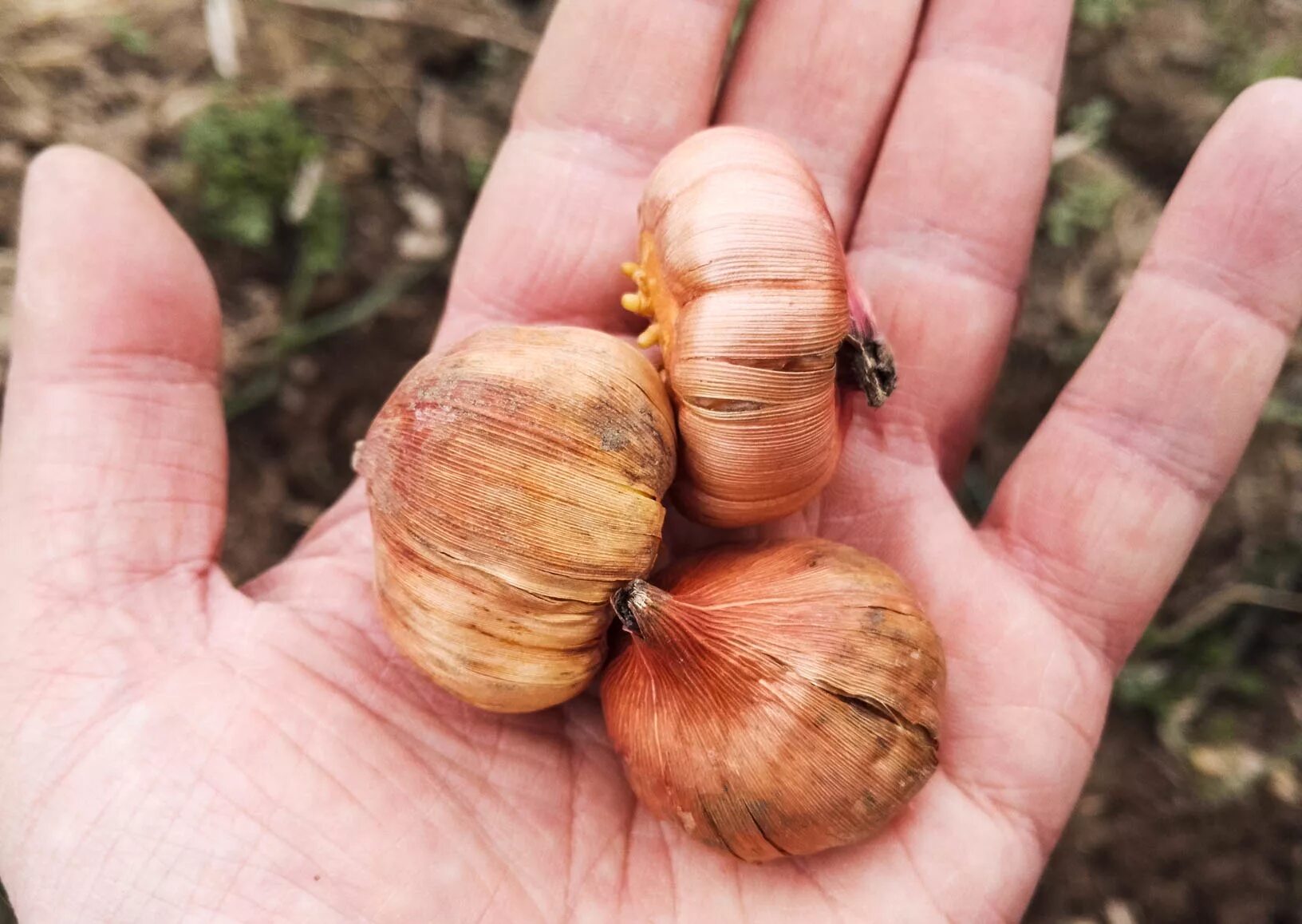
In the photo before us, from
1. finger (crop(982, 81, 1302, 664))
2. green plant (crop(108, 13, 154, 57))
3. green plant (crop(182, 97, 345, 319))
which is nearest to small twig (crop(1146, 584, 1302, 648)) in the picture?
finger (crop(982, 81, 1302, 664))

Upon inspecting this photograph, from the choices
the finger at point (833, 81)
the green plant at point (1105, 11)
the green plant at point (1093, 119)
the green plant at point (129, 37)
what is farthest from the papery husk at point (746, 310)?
the green plant at point (129, 37)

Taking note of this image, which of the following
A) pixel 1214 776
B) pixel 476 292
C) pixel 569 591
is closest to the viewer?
pixel 569 591

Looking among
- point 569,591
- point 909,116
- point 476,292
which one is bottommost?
point 569,591

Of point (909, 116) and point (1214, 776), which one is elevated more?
point (909, 116)

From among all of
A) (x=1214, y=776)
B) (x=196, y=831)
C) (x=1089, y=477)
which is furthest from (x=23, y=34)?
(x=1214, y=776)

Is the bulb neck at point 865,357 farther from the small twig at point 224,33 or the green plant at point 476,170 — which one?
the small twig at point 224,33

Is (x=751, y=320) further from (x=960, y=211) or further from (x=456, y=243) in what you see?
(x=456, y=243)

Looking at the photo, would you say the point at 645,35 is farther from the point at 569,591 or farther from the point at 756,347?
the point at 569,591

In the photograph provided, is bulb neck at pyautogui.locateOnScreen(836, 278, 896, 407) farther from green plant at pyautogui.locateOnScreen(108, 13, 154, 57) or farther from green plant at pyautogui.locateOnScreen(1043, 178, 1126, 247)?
green plant at pyautogui.locateOnScreen(108, 13, 154, 57)
